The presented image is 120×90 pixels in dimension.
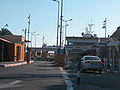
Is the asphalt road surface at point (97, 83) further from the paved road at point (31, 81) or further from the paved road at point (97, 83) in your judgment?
the paved road at point (31, 81)

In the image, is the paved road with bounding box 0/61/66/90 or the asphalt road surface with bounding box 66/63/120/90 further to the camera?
the asphalt road surface with bounding box 66/63/120/90

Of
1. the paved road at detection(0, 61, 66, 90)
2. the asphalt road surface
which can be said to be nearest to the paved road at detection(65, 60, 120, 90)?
the asphalt road surface

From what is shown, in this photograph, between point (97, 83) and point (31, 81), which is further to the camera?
point (97, 83)

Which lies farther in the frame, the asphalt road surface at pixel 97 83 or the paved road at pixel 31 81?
the asphalt road surface at pixel 97 83

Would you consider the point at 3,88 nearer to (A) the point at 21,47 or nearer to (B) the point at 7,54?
(B) the point at 7,54

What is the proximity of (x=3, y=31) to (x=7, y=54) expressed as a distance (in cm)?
7310

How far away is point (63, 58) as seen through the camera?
46.5 m

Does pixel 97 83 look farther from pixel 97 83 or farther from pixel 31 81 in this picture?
pixel 31 81

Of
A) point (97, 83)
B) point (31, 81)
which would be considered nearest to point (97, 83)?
point (97, 83)

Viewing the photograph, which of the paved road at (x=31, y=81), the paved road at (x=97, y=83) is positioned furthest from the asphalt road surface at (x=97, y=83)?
the paved road at (x=31, y=81)

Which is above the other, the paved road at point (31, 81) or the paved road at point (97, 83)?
the paved road at point (31, 81)

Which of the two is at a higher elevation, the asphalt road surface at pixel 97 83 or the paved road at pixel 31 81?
the paved road at pixel 31 81

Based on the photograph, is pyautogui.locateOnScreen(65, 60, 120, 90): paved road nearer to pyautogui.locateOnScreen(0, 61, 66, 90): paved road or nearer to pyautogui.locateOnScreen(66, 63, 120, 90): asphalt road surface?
pyautogui.locateOnScreen(66, 63, 120, 90): asphalt road surface

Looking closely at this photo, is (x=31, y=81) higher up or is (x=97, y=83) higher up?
(x=31, y=81)
